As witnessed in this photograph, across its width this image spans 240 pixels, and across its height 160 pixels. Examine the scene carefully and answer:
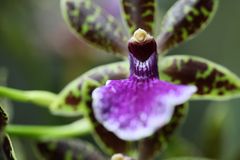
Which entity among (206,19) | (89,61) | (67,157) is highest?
(89,61)

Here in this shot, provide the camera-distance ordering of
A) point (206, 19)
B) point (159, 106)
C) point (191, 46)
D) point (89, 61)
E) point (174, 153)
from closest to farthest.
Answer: point (159, 106) < point (206, 19) < point (174, 153) < point (89, 61) < point (191, 46)

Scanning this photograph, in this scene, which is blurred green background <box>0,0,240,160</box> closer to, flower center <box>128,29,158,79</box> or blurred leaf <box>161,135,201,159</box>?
blurred leaf <box>161,135,201,159</box>

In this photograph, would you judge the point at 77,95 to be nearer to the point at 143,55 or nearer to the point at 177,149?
the point at 143,55

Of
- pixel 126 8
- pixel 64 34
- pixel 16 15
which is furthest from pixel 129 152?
pixel 64 34

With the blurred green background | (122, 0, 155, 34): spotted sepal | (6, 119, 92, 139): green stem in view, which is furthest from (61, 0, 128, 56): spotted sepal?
the blurred green background

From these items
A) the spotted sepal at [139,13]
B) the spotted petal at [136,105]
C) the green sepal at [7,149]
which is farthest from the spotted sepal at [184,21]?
the green sepal at [7,149]

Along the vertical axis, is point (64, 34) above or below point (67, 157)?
above

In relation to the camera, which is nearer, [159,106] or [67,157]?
[159,106]

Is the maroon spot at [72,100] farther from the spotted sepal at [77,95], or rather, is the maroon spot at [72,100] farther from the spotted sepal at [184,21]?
the spotted sepal at [184,21]

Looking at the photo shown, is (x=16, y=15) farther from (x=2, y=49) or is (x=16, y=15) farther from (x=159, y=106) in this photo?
(x=159, y=106)
